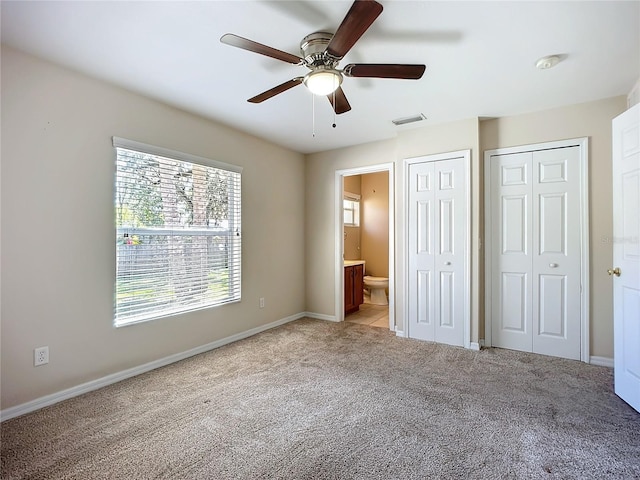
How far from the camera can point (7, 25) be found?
190 centimetres

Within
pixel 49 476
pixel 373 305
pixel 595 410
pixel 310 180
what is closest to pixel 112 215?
pixel 49 476

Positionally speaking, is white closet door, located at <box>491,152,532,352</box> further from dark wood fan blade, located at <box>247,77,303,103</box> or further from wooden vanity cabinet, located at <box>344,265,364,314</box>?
dark wood fan blade, located at <box>247,77,303,103</box>

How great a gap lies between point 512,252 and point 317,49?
9.26 feet

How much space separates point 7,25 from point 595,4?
342 cm

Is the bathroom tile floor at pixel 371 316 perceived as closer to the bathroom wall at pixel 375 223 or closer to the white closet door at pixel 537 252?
the bathroom wall at pixel 375 223

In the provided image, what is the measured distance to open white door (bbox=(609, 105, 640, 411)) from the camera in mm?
2176

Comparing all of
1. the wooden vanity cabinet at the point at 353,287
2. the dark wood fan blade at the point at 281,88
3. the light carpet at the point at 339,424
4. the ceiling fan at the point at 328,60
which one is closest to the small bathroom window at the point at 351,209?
the wooden vanity cabinet at the point at 353,287

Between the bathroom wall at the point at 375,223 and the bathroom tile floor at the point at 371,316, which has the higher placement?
the bathroom wall at the point at 375,223

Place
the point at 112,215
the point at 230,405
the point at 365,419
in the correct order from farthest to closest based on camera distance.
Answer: the point at 112,215 → the point at 230,405 → the point at 365,419

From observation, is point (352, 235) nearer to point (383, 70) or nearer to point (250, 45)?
point (383, 70)

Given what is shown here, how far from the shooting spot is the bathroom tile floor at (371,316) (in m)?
4.50

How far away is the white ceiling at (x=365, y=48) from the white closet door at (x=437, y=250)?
2.64 feet

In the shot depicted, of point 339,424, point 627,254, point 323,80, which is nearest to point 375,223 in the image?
point 627,254

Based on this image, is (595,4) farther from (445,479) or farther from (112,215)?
(112,215)
